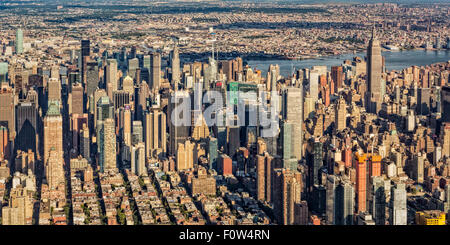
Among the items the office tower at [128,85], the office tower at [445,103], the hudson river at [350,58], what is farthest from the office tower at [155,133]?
the office tower at [445,103]

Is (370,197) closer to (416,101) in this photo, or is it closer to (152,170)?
(152,170)

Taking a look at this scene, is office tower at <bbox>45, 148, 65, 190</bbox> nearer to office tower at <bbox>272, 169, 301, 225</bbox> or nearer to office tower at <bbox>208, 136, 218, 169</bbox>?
office tower at <bbox>208, 136, 218, 169</bbox>

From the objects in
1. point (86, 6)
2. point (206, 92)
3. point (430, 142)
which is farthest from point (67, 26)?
point (430, 142)

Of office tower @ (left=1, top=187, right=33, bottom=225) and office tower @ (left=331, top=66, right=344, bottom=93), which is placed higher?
office tower @ (left=331, top=66, right=344, bottom=93)

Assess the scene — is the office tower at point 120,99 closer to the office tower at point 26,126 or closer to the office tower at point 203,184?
the office tower at point 26,126

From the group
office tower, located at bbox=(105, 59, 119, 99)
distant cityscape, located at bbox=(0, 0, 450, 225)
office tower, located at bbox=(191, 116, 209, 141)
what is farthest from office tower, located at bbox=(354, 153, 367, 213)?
office tower, located at bbox=(105, 59, 119, 99)

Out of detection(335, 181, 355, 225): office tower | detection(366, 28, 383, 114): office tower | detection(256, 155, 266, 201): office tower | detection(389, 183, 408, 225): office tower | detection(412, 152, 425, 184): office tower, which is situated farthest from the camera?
detection(366, 28, 383, 114): office tower
